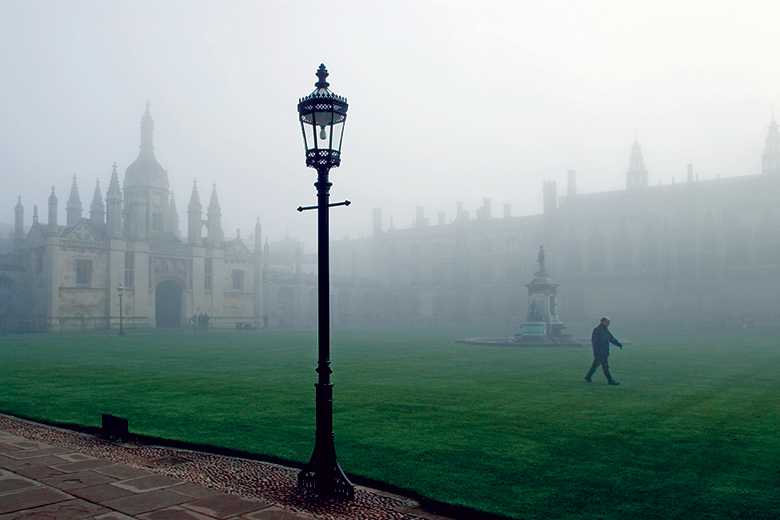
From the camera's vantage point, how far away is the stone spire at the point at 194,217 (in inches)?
1827

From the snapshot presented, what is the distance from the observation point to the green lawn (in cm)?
483

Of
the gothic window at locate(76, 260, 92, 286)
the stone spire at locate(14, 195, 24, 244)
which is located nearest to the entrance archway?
the gothic window at locate(76, 260, 92, 286)

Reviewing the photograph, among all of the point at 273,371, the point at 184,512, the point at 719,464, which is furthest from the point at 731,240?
the point at 184,512

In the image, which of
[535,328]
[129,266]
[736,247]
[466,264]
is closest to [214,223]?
[129,266]

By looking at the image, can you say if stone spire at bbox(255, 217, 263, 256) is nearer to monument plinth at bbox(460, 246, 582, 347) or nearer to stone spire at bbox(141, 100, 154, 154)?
stone spire at bbox(141, 100, 154, 154)

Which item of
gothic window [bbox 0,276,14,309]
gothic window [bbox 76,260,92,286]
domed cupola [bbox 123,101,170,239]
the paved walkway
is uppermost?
domed cupola [bbox 123,101,170,239]

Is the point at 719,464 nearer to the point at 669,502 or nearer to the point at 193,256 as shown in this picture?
the point at 669,502

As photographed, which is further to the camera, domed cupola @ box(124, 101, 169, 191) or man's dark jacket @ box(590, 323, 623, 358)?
domed cupola @ box(124, 101, 169, 191)

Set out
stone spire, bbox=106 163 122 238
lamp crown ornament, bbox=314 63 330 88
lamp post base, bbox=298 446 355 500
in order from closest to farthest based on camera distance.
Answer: lamp post base, bbox=298 446 355 500
lamp crown ornament, bbox=314 63 330 88
stone spire, bbox=106 163 122 238

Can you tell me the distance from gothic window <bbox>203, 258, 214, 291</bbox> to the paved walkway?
41612 mm

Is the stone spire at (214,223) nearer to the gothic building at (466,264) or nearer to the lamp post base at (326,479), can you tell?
the gothic building at (466,264)

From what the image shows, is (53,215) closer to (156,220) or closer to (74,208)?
(74,208)

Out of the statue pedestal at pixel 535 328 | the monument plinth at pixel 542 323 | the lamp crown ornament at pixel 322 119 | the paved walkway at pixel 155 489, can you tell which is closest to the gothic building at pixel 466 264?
the monument plinth at pixel 542 323

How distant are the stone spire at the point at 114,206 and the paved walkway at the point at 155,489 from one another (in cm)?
3735
